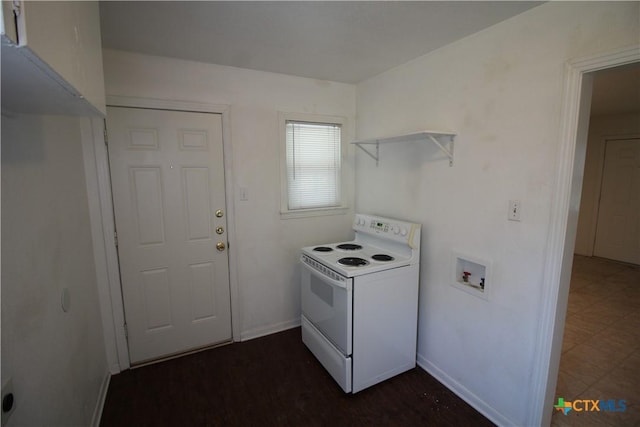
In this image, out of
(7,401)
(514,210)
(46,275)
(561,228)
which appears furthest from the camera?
A: (514,210)

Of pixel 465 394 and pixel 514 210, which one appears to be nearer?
pixel 514 210

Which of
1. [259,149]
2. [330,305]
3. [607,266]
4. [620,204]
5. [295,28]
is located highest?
[295,28]

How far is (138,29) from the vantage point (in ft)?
5.82

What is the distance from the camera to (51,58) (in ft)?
2.07

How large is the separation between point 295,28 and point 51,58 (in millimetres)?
1443

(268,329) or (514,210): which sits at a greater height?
(514,210)

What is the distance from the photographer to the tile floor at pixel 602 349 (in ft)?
6.34

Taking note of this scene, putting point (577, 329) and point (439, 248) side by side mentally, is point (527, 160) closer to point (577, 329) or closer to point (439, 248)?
point (439, 248)

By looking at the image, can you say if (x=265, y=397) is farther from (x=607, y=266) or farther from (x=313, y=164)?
(x=607, y=266)

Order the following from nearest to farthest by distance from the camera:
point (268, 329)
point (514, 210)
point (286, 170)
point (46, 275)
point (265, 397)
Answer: point (46, 275), point (514, 210), point (265, 397), point (286, 170), point (268, 329)

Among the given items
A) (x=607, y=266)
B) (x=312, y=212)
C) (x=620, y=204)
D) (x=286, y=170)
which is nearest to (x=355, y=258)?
(x=312, y=212)

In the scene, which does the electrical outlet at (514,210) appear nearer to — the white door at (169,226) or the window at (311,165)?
the window at (311,165)

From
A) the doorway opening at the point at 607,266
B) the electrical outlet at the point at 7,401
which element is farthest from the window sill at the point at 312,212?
the electrical outlet at the point at 7,401

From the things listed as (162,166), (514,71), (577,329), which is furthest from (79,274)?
(577,329)
